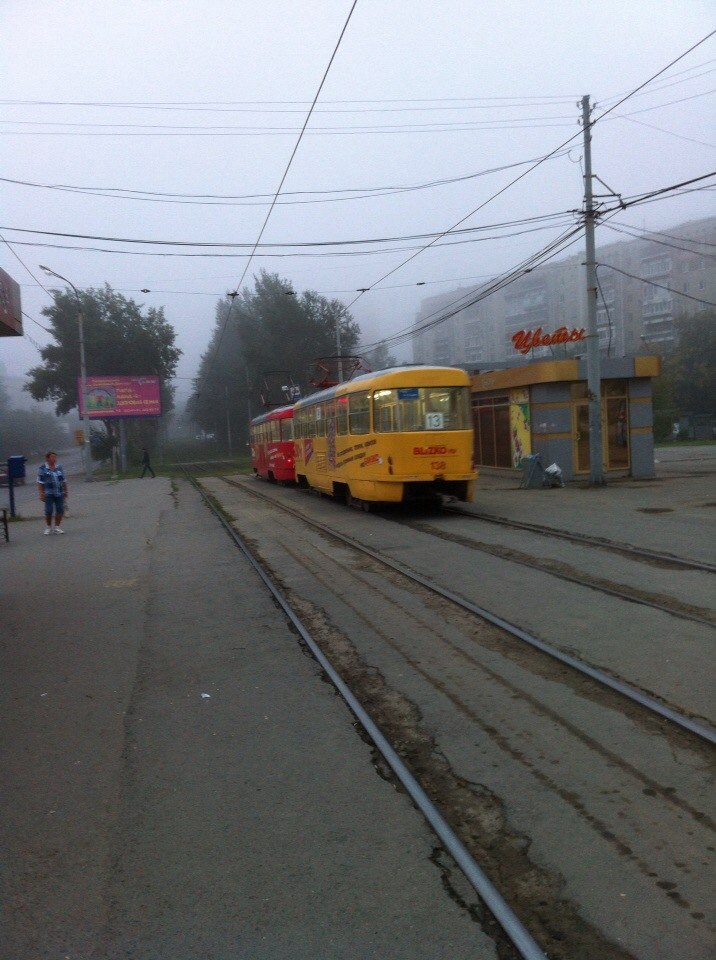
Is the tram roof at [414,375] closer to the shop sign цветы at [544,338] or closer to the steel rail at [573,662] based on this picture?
the steel rail at [573,662]

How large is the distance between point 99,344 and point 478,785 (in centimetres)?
7040

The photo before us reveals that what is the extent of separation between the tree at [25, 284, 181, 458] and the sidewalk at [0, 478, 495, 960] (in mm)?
64397

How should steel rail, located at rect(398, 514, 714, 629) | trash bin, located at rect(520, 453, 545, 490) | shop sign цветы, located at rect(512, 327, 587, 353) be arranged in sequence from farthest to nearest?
shop sign цветы, located at rect(512, 327, 587, 353), trash bin, located at rect(520, 453, 545, 490), steel rail, located at rect(398, 514, 714, 629)

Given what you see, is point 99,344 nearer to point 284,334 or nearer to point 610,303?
point 284,334

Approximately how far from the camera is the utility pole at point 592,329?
22.7 m

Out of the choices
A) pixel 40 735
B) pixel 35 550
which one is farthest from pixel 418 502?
pixel 40 735

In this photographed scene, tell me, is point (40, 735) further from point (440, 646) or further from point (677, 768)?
point (677, 768)

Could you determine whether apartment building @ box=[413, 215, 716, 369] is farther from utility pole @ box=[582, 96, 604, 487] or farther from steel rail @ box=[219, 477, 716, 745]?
steel rail @ box=[219, 477, 716, 745]

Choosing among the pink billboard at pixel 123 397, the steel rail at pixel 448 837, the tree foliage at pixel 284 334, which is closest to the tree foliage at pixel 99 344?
the tree foliage at pixel 284 334

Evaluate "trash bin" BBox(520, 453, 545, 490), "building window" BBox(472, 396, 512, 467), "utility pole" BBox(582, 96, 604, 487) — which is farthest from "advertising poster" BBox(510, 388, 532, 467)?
"utility pole" BBox(582, 96, 604, 487)

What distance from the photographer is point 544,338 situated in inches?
1093

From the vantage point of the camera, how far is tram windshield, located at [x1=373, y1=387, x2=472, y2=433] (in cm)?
1731

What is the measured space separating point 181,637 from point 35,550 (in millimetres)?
8801

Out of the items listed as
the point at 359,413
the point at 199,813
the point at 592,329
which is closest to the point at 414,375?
the point at 359,413
